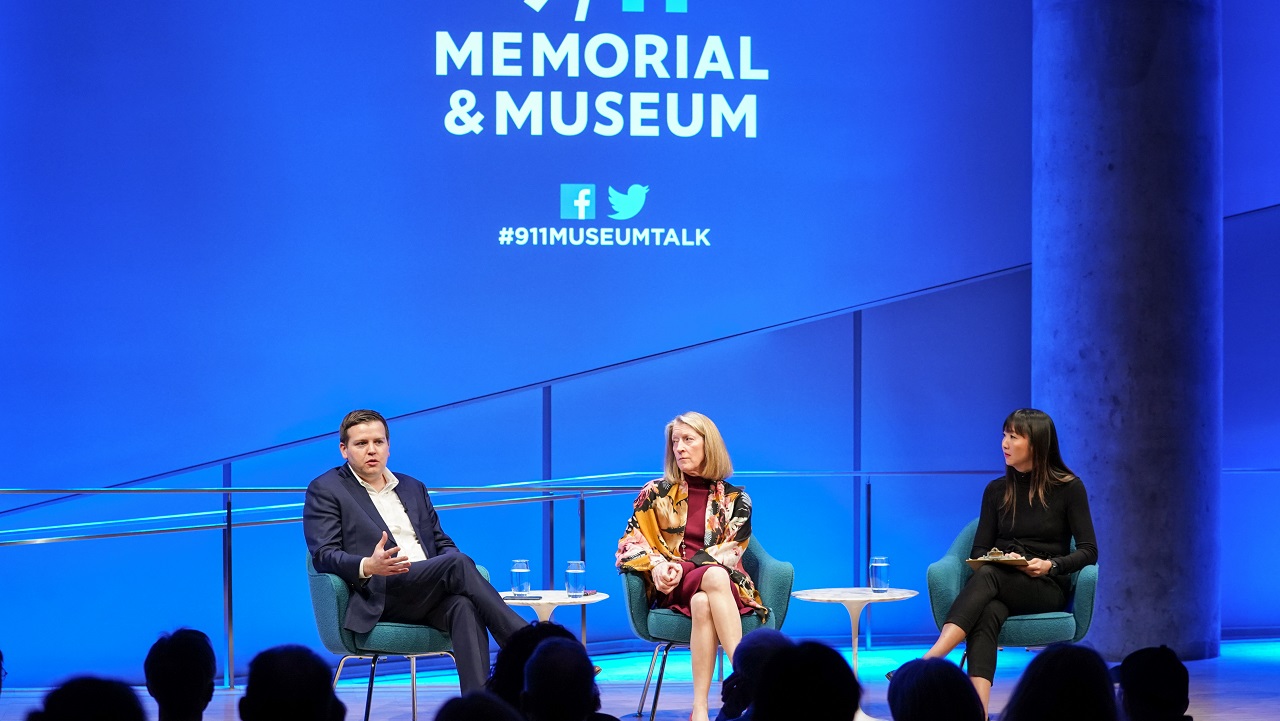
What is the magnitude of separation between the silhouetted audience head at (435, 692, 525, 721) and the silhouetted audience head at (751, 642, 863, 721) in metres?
0.41

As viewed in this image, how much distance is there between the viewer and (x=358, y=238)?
6191mm

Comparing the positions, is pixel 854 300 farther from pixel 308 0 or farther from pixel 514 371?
pixel 308 0

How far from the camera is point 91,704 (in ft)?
6.45

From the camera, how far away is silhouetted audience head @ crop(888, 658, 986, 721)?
2.09 m

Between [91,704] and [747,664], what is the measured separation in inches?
51.8

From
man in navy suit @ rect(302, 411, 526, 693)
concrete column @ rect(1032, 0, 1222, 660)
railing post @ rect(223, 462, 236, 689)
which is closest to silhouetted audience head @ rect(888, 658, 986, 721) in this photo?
man in navy suit @ rect(302, 411, 526, 693)

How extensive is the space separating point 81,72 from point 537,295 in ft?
7.63

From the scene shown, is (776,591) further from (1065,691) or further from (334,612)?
(1065,691)

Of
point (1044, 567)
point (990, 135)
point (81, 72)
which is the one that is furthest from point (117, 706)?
point (990, 135)

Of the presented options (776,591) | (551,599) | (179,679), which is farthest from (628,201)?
(179,679)

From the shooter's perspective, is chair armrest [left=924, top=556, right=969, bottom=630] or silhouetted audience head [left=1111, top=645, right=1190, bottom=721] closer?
silhouetted audience head [left=1111, top=645, right=1190, bottom=721]

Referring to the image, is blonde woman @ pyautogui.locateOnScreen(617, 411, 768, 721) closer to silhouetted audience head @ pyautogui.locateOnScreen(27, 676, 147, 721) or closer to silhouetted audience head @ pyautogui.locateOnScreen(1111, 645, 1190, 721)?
silhouetted audience head @ pyautogui.locateOnScreen(1111, 645, 1190, 721)

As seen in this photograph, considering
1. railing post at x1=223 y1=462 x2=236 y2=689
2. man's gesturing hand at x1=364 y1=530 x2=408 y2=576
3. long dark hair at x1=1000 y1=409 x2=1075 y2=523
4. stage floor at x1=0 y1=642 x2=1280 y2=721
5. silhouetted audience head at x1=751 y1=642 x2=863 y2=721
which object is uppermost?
long dark hair at x1=1000 y1=409 x2=1075 y2=523

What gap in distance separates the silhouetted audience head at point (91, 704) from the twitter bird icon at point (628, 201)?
457 centimetres
